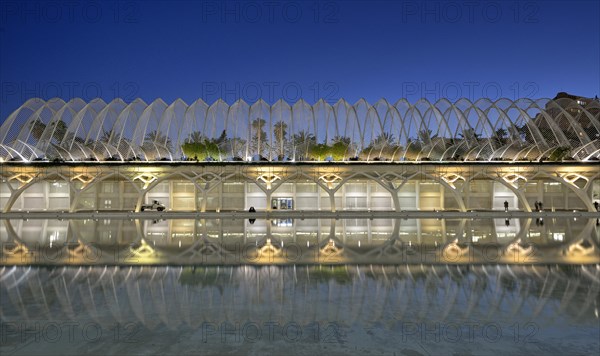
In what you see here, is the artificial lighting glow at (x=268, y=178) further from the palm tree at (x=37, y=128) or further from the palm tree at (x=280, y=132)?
the palm tree at (x=37, y=128)

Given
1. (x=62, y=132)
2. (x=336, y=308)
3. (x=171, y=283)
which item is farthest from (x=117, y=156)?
(x=336, y=308)

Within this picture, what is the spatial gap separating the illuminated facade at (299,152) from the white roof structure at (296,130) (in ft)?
0.50

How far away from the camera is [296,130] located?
2090 inches

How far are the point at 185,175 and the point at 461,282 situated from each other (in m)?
38.0

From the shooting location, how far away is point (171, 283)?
12.0 meters

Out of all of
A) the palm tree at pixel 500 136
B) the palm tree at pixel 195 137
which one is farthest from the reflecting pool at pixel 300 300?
the palm tree at pixel 195 137

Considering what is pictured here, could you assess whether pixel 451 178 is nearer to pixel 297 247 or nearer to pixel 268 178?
pixel 268 178

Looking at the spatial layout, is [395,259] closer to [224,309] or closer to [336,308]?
[336,308]

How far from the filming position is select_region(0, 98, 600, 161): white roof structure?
48594 millimetres

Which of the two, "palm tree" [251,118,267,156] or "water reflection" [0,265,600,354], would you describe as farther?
"palm tree" [251,118,267,156]

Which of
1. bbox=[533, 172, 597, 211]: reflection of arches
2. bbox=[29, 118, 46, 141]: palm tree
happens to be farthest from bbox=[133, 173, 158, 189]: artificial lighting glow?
bbox=[533, 172, 597, 211]: reflection of arches

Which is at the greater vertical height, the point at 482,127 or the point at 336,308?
the point at 482,127

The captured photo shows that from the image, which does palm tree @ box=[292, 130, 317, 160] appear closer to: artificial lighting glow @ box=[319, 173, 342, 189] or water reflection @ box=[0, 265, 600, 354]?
artificial lighting glow @ box=[319, 173, 342, 189]

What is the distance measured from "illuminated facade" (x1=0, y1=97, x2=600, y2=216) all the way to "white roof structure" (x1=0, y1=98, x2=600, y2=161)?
0.15 m
